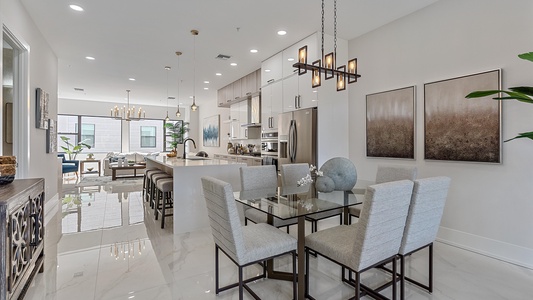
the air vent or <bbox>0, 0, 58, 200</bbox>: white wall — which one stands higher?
the air vent

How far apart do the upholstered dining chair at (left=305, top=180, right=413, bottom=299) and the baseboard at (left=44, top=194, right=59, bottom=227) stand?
4272 millimetres

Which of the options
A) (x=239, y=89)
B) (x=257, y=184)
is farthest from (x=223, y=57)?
(x=257, y=184)

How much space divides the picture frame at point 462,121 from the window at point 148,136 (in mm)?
10769

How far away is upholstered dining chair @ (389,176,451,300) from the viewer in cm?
178

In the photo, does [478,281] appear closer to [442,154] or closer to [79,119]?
[442,154]

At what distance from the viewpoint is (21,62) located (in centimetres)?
337

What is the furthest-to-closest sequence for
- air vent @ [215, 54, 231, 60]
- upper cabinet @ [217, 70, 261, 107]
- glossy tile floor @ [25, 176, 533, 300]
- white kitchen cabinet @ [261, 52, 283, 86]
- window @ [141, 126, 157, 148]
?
1. window @ [141, 126, 157, 148]
2. upper cabinet @ [217, 70, 261, 107]
3. air vent @ [215, 54, 231, 60]
4. white kitchen cabinet @ [261, 52, 283, 86]
5. glossy tile floor @ [25, 176, 533, 300]

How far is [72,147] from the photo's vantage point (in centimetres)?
994

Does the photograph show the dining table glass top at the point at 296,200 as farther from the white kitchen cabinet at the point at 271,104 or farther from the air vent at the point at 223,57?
the air vent at the point at 223,57

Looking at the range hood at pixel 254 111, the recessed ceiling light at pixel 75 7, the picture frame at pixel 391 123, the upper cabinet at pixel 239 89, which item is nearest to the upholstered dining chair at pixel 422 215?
the picture frame at pixel 391 123

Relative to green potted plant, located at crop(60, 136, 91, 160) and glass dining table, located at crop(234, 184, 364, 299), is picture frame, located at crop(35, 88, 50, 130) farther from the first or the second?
green potted plant, located at crop(60, 136, 91, 160)

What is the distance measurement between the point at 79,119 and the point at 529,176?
A: 1250 cm

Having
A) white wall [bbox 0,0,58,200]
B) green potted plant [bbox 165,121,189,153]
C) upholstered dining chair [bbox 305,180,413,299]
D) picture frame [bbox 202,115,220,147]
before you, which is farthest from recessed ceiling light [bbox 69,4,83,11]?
green potted plant [bbox 165,121,189,153]

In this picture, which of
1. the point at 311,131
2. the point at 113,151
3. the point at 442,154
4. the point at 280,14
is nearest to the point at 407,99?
the point at 442,154
